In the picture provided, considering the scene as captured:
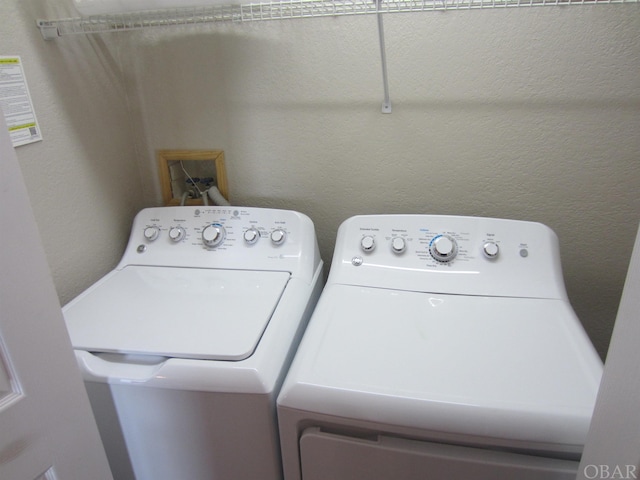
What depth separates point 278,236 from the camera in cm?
139

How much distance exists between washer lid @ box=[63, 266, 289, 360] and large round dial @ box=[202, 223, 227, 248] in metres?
0.09

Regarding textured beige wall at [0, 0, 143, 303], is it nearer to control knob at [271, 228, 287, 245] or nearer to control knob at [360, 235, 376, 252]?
control knob at [271, 228, 287, 245]

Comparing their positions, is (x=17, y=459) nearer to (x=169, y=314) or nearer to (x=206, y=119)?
(x=169, y=314)

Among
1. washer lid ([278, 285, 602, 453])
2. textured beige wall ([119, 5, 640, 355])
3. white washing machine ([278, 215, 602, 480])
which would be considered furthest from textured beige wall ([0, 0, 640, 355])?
washer lid ([278, 285, 602, 453])

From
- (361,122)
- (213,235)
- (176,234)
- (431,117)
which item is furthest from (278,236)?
(431,117)

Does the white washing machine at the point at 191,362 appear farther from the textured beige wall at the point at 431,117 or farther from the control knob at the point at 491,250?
the control knob at the point at 491,250

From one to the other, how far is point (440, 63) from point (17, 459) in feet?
4.42

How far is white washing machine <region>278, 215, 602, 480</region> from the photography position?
82 centimetres

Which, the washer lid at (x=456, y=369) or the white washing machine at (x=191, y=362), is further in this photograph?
the white washing machine at (x=191, y=362)

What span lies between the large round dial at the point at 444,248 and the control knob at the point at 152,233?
2.87 feet

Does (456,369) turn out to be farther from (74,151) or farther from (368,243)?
(74,151)

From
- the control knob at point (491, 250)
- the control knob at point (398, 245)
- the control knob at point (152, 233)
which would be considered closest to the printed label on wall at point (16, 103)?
the control knob at point (152, 233)

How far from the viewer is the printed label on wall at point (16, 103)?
110 centimetres

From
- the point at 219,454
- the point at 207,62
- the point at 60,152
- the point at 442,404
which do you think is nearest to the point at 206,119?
the point at 207,62
